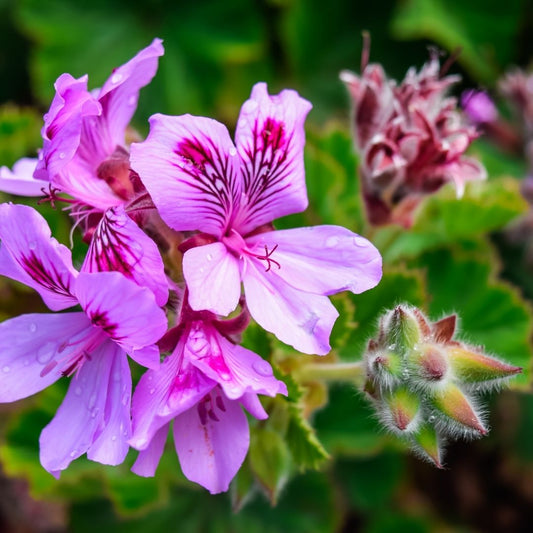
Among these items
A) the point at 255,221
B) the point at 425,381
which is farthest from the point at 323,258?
the point at 425,381

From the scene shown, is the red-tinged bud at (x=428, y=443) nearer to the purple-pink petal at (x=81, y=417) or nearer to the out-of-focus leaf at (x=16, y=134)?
the purple-pink petal at (x=81, y=417)

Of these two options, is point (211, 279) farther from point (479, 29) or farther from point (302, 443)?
point (479, 29)

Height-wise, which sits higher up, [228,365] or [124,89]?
[124,89]

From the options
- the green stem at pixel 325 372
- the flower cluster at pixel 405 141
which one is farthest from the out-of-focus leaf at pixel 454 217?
the green stem at pixel 325 372

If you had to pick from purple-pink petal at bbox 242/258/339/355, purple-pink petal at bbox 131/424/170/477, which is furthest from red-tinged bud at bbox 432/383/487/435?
purple-pink petal at bbox 131/424/170/477

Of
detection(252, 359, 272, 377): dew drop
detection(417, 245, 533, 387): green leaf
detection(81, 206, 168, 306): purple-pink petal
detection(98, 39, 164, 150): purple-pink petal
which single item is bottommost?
detection(417, 245, 533, 387): green leaf

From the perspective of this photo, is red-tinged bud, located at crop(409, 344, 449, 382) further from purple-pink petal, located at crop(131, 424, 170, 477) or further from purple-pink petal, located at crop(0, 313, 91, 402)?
purple-pink petal, located at crop(0, 313, 91, 402)

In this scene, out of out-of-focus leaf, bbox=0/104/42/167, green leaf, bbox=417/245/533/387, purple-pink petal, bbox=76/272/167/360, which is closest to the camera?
purple-pink petal, bbox=76/272/167/360
